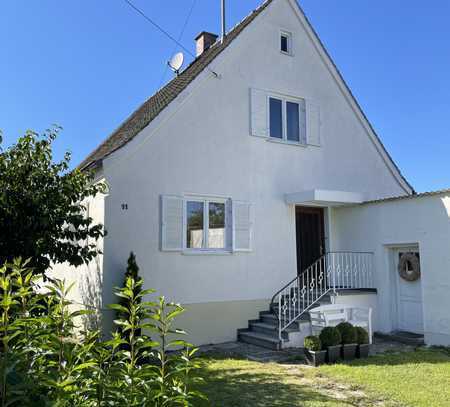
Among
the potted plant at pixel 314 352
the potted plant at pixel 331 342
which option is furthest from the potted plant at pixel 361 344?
the potted plant at pixel 314 352

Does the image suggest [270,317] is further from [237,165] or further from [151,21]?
[151,21]

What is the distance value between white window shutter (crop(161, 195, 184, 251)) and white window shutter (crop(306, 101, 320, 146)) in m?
4.87

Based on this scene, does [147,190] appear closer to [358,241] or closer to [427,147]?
[358,241]

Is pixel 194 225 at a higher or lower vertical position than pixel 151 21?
lower

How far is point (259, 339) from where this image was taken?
34.3ft

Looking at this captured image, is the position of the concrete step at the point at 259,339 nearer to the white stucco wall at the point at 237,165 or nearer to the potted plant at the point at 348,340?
the white stucco wall at the point at 237,165

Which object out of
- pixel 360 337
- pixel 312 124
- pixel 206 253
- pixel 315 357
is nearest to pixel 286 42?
pixel 312 124

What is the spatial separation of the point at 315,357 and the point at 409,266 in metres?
4.53

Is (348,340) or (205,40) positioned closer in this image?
(348,340)

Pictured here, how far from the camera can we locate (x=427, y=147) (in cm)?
2095

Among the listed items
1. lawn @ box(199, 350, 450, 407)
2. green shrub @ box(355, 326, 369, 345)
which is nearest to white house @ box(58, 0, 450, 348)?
green shrub @ box(355, 326, 369, 345)

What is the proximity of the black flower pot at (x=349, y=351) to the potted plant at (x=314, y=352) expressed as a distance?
1.67 ft

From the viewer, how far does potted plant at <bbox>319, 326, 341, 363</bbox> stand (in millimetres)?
8492

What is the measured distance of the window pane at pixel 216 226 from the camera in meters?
11.3
